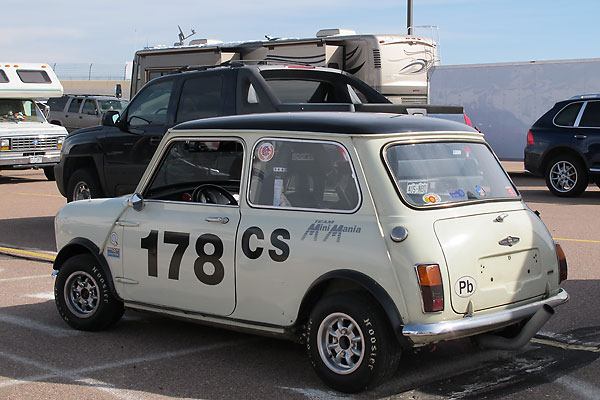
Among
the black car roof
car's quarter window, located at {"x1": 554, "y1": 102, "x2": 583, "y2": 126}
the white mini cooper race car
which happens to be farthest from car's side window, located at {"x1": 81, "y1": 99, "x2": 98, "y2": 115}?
the black car roof

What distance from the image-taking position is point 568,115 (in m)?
16.7

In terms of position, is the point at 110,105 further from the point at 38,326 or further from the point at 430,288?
the point at 430,288

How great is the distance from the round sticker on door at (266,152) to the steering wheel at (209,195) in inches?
22.7

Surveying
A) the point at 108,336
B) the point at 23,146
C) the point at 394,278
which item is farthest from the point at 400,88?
the point at 394,278

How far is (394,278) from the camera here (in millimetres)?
4879

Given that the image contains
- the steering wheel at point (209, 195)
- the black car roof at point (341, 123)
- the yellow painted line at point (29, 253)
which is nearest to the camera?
the black car roof at point (341, 123)

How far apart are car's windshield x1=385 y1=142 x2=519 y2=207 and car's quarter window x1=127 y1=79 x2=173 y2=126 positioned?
17.7 ft

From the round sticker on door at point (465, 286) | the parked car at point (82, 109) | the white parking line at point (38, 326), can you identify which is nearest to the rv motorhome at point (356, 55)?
the white parking line at point (38, 326)

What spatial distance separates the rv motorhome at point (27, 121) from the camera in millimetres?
20141

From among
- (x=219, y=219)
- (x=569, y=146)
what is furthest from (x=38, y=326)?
(x=569, y=146)

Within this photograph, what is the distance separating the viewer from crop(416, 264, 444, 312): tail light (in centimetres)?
480

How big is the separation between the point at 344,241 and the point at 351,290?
0.99 ft

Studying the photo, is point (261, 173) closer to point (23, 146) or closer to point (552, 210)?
point (552, 210)

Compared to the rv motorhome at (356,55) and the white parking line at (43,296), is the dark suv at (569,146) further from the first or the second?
the white parking line at (43,296)
